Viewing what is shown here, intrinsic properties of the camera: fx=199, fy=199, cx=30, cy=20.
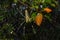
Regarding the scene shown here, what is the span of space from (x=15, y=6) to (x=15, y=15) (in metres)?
0.10

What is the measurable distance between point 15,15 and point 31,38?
0.45 meters

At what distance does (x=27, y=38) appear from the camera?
8.28ft

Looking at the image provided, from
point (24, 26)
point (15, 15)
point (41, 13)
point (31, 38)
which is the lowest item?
point (31, 38)

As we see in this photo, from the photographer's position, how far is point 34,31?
246cm

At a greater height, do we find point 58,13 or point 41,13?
point 41,13

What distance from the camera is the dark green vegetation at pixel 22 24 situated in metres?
2.18

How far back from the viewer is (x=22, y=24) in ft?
7.82

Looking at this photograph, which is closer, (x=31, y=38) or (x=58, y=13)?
(x=58, y=13)

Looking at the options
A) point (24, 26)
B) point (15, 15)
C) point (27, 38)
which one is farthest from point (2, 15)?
point (27, 38)

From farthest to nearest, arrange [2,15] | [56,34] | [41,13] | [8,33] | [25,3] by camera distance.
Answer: [56,34], [8,33], [2,15], [25,3], [41,13]

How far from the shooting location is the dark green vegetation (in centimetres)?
218

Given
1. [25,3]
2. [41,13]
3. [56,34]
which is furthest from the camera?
[56,34]

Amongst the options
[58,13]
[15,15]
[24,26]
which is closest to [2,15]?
[15,15]

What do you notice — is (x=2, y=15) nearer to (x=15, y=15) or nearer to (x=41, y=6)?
(x=15, y=15)
